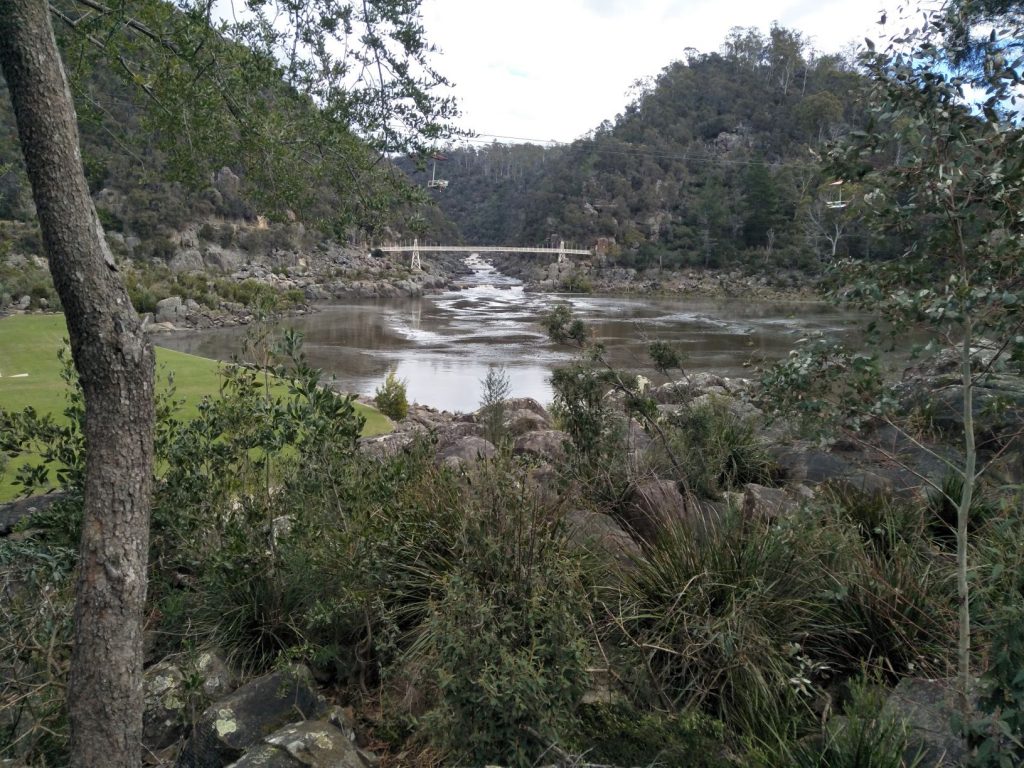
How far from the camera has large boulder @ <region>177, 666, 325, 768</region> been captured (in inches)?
108

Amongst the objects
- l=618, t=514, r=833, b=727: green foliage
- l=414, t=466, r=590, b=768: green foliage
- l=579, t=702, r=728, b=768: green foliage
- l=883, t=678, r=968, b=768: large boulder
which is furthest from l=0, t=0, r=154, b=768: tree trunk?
l=883, t=678, r=968, b=768: large boulder

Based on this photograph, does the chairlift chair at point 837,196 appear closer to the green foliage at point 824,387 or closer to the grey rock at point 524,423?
the green foliage at point 824,387

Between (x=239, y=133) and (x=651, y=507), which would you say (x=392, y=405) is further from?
(x=651, y=507)

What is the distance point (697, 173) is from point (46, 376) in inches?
3313

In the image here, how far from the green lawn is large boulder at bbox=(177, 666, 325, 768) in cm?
368

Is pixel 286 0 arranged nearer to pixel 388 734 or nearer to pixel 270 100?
pixel 270 100

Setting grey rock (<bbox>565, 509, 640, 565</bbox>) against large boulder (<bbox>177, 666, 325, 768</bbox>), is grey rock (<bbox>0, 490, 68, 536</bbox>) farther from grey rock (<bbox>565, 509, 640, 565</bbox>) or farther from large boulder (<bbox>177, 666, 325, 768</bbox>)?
grey rock (<bbox>565, 509, 640, 565</bbox>)

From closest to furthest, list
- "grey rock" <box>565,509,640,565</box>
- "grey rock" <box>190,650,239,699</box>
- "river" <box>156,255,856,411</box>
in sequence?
"grey rock" <box>190,650,239,699</box>, "grey rock" <box>565,509,640,565</box>, "river" <box>156,255,856,411</box>

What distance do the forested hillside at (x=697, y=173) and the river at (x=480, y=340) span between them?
23.2m

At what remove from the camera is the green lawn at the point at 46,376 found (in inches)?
317

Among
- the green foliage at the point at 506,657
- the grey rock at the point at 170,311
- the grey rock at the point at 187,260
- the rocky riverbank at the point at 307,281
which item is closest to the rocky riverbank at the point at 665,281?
the rocky riverbank at the point at 307,281

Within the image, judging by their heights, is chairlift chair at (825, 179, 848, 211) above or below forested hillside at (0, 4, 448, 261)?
below

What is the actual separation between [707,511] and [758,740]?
2.09 meters

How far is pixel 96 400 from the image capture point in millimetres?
2248
